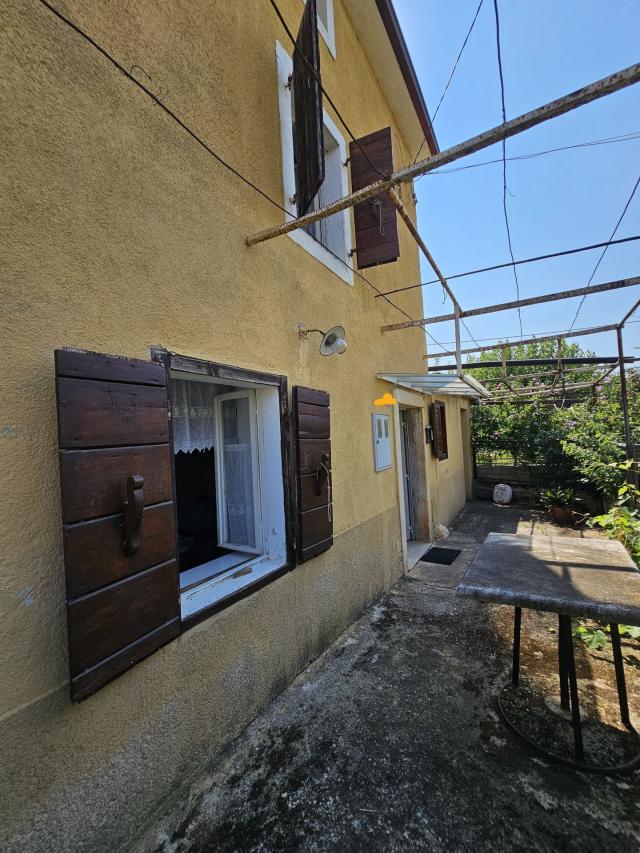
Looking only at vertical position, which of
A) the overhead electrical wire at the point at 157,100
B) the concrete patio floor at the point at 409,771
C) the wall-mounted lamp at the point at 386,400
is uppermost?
the overhead electrical wire at the point at 157,100

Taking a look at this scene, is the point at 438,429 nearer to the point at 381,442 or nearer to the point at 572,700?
the point at 381,442

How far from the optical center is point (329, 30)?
4.85 m

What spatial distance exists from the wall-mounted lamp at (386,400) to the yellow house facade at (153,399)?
1.16 metres

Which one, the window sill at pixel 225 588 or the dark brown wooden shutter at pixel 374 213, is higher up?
the dark brown wooden shutter at pixel 374 213

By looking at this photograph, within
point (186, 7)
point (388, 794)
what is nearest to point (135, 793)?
point (388, 794)

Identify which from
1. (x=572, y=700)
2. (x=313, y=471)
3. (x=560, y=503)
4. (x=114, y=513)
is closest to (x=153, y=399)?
(x=114, y=513)

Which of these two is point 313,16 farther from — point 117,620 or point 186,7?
point 117,620

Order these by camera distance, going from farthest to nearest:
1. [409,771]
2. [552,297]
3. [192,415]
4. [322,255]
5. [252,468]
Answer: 1. [552,297]
2. [322,255]
3. [252,468]
4. [192,415]
5. [409,771]

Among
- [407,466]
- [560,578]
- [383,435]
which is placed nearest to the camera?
[560,578]

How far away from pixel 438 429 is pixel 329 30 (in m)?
7.00

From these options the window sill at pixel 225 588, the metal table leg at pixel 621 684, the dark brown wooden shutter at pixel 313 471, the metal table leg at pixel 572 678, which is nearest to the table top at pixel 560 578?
the metal table leg at pixel 572 678

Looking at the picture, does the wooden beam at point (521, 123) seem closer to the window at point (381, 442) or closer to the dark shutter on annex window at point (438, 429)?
the window at point (381, 442)

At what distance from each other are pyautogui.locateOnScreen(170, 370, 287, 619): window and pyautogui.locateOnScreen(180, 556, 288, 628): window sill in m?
0.01

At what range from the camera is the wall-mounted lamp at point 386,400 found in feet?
18.4
